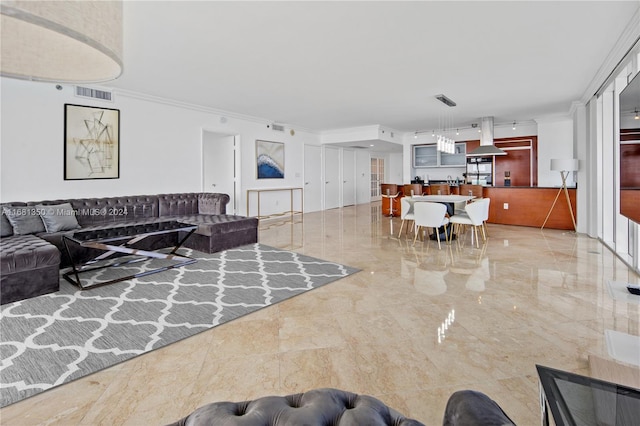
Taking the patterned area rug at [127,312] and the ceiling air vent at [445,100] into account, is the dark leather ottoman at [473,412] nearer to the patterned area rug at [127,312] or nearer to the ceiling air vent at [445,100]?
the patterned area rug at [127,312]

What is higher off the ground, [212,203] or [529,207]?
[212,203]

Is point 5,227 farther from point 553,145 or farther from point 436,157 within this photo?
point 553,145

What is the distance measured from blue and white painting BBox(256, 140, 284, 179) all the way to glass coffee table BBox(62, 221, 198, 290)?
3.82m

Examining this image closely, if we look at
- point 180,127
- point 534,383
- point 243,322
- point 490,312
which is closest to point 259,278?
point 243,322

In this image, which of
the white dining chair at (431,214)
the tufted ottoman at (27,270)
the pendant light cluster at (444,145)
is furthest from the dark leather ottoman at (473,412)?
the pendant light cluster at (444,145)

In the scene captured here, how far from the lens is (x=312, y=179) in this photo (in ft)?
32.8

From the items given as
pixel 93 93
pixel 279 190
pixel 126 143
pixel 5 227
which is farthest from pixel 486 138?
pixel 5 227

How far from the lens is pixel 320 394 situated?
1007 millimetres

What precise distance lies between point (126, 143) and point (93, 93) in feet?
2.82

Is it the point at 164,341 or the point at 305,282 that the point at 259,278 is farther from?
the point at 164,341

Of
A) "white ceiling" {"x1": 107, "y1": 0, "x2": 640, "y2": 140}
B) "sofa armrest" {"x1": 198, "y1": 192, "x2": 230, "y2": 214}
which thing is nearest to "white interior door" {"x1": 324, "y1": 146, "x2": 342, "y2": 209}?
"white ceiling" {"x1": 107, "y1": 0, "x2": 640, "y2": 140}

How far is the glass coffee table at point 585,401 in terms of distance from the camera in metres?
0.87

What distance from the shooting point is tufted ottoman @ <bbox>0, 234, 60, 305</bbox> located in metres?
2.98

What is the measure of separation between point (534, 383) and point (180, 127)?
6514mm
